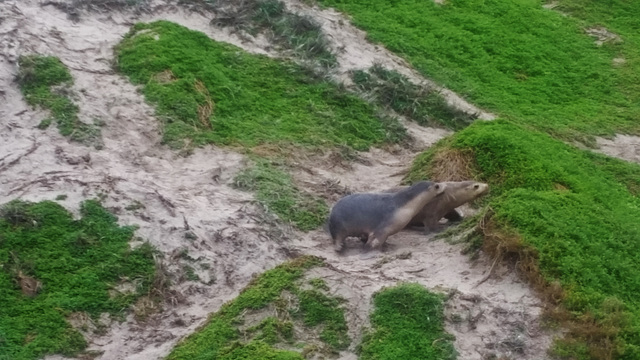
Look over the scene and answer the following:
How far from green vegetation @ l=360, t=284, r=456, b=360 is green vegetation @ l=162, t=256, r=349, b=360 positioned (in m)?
0.23

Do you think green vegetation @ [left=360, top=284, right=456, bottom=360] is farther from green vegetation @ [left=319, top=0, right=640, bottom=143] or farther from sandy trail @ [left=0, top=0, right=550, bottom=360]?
green vegetation @ [left=319, top=0, right=640, bottom=143]

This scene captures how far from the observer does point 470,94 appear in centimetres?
1270

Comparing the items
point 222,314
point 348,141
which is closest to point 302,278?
point 222,314

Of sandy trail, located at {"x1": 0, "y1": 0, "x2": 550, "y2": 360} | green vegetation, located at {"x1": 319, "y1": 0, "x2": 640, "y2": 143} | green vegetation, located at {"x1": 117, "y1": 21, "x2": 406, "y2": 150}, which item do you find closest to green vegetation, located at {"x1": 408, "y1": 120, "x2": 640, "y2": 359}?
sandy trail, located at {"x1": 0, "y1": 0, "x2": 550, "y2": 360}

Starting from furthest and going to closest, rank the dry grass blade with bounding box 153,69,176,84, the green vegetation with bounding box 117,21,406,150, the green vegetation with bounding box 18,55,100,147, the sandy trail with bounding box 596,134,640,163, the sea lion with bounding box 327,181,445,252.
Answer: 1. the sandy trail with bounding box 596,134,640,163
2. the dry grass blade with bounding box 153,69,176,84
3. the green vegetation with bounding box 117,21,406,150
4. the green vegetation with bounding box 18,55,100,147
5. the sea lion with bounding box 327,181,445,252

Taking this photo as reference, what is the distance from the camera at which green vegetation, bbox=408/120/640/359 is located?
607cm

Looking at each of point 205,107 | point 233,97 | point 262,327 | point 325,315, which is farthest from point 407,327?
point 233,97

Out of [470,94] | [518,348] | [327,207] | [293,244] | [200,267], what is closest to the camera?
[518,348]

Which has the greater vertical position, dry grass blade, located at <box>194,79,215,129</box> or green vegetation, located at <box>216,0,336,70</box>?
green vegetation, located at <box>216,0,336,70</box>

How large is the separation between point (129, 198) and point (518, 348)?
3.47 meters

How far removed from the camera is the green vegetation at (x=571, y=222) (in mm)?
6066

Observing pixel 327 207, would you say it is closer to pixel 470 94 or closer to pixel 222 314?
pixel 222 314

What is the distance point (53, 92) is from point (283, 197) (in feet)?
8.21

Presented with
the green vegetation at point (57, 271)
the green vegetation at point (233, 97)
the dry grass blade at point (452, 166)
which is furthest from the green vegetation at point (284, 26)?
the green vegetation at point (57, 271)
